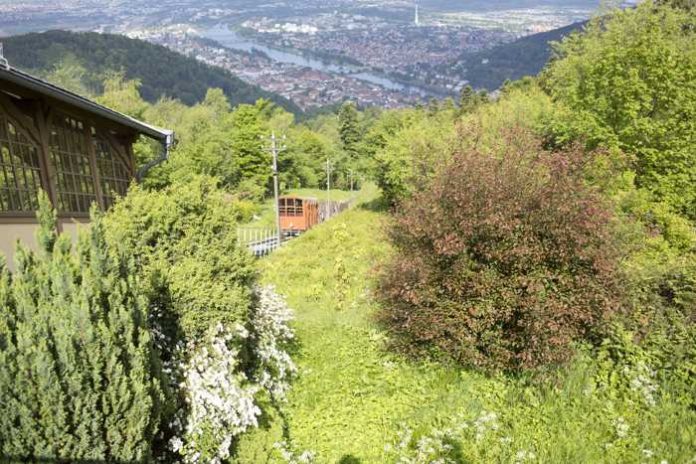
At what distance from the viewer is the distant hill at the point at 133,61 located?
329 feet

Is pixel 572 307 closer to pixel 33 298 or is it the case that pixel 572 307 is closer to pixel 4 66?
pixel 33 298

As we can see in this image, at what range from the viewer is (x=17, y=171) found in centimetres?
780

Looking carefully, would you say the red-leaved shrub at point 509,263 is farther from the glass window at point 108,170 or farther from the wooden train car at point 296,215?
the wooden train car at point 296,215

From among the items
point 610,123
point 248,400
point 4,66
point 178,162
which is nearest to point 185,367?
point 248,400

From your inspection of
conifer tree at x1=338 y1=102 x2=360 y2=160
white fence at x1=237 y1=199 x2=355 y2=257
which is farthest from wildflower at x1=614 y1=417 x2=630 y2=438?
conifer tree at x1=338 y1=102 x2=360 y2=160

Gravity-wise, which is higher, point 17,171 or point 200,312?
point 17,171

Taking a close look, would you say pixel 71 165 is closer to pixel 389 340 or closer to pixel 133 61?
pixel 389 340

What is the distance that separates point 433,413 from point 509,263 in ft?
7.16

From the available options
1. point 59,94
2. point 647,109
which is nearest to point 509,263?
point 59,94

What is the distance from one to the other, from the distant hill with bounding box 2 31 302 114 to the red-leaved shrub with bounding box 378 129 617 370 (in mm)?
103655

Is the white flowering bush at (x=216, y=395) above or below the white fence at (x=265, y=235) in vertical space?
above

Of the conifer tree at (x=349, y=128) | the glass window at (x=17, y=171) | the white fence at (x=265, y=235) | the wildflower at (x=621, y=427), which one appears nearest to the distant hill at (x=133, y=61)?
the conifer tree at (x=349, y=128)

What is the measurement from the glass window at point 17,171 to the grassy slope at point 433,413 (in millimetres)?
4958

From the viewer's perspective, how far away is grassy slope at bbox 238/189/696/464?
17.8 feet
